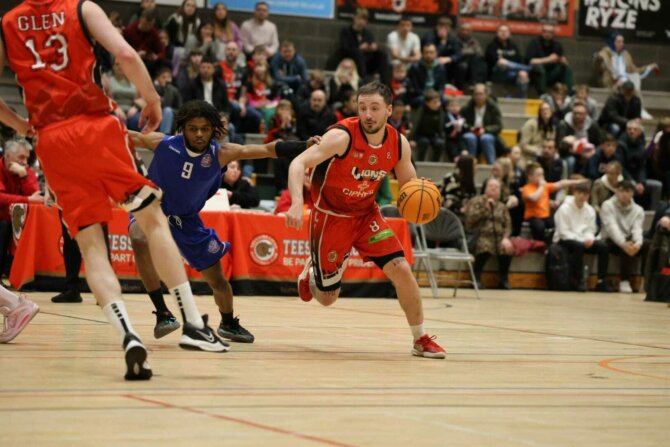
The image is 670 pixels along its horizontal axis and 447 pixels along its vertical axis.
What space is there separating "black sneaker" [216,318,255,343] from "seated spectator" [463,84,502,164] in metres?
10.9

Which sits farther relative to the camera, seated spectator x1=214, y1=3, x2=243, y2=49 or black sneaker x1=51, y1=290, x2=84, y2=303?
seated spectator x1=214, y1=3, x2=243, y2=49

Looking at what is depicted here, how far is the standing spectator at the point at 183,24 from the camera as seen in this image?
1730 cm

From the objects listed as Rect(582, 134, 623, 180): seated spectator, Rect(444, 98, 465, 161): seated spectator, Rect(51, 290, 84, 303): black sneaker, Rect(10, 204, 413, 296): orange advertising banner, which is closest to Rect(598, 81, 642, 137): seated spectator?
Rect(582, 134, 623, 180): seated spectator

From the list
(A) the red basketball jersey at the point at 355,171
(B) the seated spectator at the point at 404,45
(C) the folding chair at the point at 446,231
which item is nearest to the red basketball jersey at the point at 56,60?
(A) the red basketball jersey at the point at 355,171

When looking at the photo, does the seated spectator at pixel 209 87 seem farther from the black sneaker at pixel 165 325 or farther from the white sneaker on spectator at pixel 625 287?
the black sneaker at pixel 165 325

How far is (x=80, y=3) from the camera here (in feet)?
17.9

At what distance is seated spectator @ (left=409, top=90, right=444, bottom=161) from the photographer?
17469 millimetres

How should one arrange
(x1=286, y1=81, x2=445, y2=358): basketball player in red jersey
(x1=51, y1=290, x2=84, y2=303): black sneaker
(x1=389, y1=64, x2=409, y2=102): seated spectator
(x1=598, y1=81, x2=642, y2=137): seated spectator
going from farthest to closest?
(x1=598, y1=81, x2=642, y2=137): seated spectator
(x1=389, y1=64, x2=409, y2=102): seated spectator
(x1=51, y1=290, x2=84, y2=303): black sneaker
(x1=286, y1=81, x2=445, y2=358): basketball player in red jersey

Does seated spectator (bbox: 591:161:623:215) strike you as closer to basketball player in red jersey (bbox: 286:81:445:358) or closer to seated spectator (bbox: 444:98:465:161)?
seated spectator (bbox: 444:98:465:161)

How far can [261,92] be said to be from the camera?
56.0 feet

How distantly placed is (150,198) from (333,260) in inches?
87.7

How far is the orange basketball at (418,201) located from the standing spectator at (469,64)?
41.2 feet

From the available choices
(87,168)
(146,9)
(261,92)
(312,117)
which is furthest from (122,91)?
(87,168)

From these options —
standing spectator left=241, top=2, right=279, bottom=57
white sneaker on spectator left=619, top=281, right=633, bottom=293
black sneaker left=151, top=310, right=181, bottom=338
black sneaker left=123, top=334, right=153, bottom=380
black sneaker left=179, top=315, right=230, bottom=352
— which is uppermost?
standing spectator left=241, top=2, right=279, bottom=57
